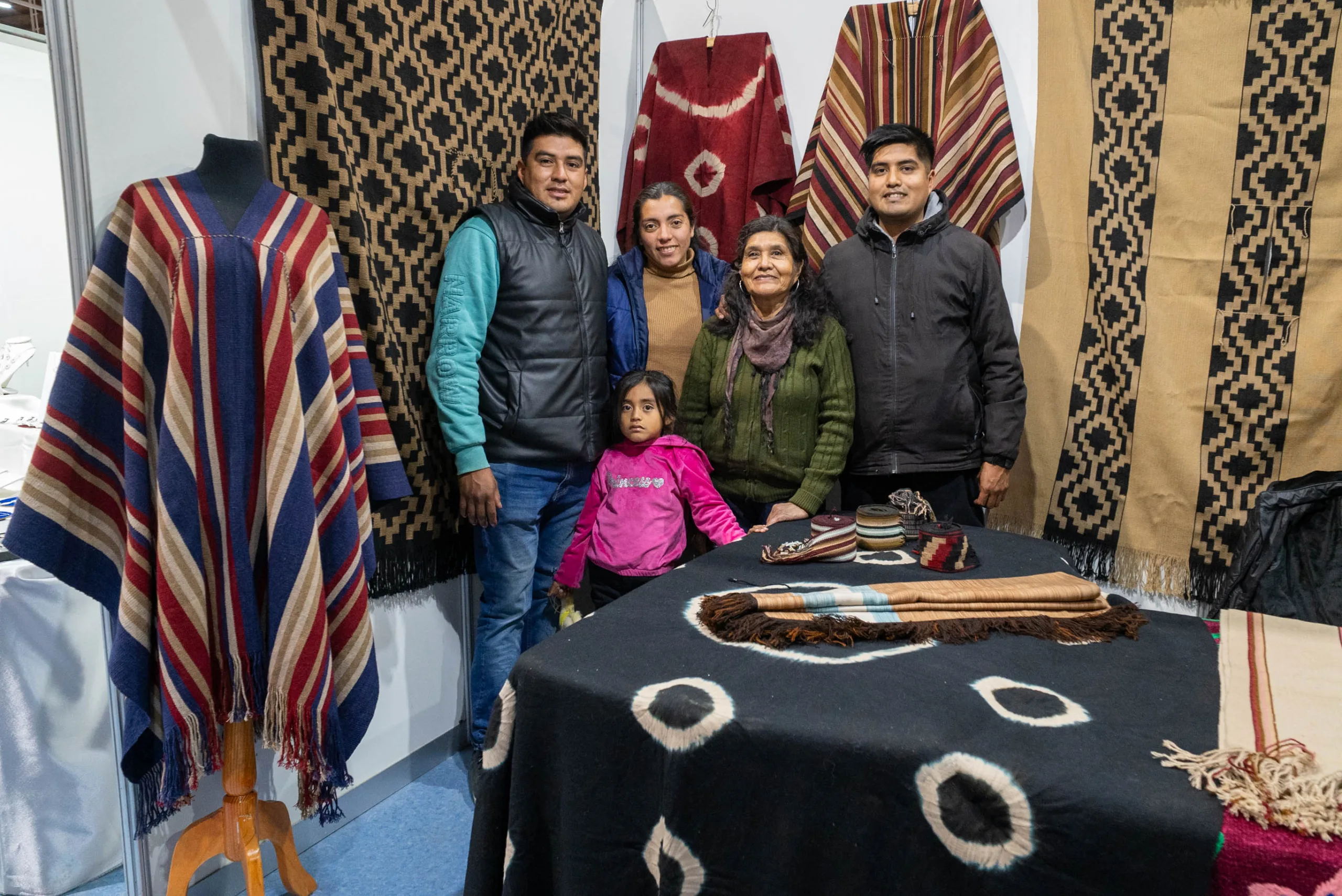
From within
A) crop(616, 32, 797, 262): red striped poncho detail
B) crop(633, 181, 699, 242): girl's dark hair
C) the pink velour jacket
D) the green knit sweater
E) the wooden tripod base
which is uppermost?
crop(616, 32, 797, 262): red striped poncho detail

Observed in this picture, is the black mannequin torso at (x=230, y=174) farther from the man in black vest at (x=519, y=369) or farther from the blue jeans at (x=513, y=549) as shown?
the blue jeans at (x=513, y=549)

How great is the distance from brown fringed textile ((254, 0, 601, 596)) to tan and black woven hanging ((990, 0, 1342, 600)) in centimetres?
152

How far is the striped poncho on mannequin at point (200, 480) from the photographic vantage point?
147 cm

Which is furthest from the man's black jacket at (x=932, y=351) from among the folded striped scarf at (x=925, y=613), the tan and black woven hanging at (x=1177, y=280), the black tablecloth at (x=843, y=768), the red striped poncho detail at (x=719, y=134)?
the black tablecloth at (x=843, y=768)

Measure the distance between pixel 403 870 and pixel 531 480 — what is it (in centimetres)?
94

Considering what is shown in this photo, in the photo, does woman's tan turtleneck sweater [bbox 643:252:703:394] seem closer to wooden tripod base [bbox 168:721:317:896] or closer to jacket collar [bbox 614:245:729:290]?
jacket collar [bbox 614:245:729:290]

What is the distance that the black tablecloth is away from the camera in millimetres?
896

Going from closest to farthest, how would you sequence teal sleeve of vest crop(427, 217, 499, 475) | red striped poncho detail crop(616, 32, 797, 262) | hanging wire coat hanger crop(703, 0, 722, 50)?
teal sleeve of vest crop(427, 217, 499, 475)
red striped poncho detail crop(616, 32, 797, 262)
hanging wire coat hanger crop(703, 0, 722, 50)

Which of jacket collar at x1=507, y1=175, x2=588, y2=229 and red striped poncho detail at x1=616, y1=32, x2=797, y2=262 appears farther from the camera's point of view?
red striped poncho detail at x1=616, y1=32, x2=797, y2=262

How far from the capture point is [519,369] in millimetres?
2197

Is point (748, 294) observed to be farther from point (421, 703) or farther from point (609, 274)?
point (421, 703)

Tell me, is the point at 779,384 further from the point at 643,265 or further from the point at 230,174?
the point at 230,174

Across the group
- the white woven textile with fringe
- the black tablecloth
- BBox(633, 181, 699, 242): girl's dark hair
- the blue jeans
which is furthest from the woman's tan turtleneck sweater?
the white woven textile with fringe

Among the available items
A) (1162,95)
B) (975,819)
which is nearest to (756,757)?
(975,819)
